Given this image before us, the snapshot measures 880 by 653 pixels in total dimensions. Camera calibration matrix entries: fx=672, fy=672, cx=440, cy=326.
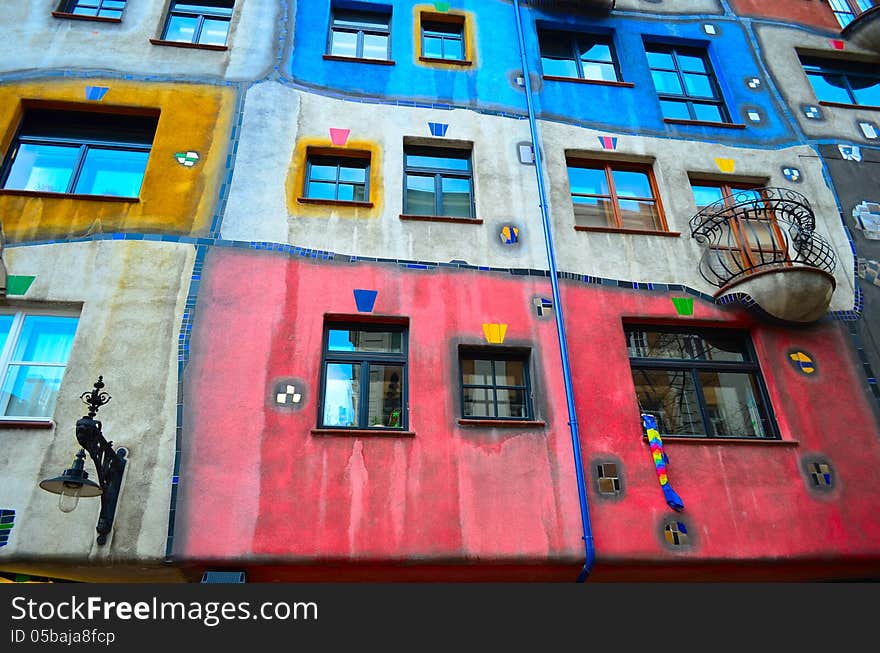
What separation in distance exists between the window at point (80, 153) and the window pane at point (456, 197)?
4717 millimetres

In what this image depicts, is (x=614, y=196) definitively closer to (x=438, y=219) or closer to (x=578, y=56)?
(x=438, y=219)

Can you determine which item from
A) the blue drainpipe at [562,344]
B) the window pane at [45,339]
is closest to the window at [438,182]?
the blue drainpipe at [562,344]

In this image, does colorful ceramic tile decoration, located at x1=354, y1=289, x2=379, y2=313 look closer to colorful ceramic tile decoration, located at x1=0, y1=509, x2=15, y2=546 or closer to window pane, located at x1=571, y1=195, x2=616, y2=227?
window pane, located at x1=571, y1=195, x2=616, y2=227

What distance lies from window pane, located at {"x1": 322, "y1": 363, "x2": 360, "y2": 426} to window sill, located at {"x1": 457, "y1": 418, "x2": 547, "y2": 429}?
142 centimetres

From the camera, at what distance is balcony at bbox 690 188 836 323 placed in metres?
9.67

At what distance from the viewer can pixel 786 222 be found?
11.2 meters

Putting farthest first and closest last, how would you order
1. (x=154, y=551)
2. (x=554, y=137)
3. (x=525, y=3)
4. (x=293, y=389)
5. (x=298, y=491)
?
(x=525, y=3)
(x=554, y=137)
(x=293, y=389)
(x=298, y=491)
(x=154, y=551)

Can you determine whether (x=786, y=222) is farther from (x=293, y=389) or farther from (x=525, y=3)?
(x=293, y=389)

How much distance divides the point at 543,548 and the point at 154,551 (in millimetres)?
4438

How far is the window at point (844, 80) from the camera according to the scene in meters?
13.8

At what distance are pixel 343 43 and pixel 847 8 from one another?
11.6 meters

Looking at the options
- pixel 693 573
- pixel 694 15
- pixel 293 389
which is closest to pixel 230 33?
pixel 293 389

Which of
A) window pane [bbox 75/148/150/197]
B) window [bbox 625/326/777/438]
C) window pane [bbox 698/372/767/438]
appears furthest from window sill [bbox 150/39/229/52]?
window pane [bbox 698/372/767/438]

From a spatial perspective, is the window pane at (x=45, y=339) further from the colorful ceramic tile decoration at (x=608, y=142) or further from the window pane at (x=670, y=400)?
the colorful ceramic tile decoration at (x=608, y=142)
